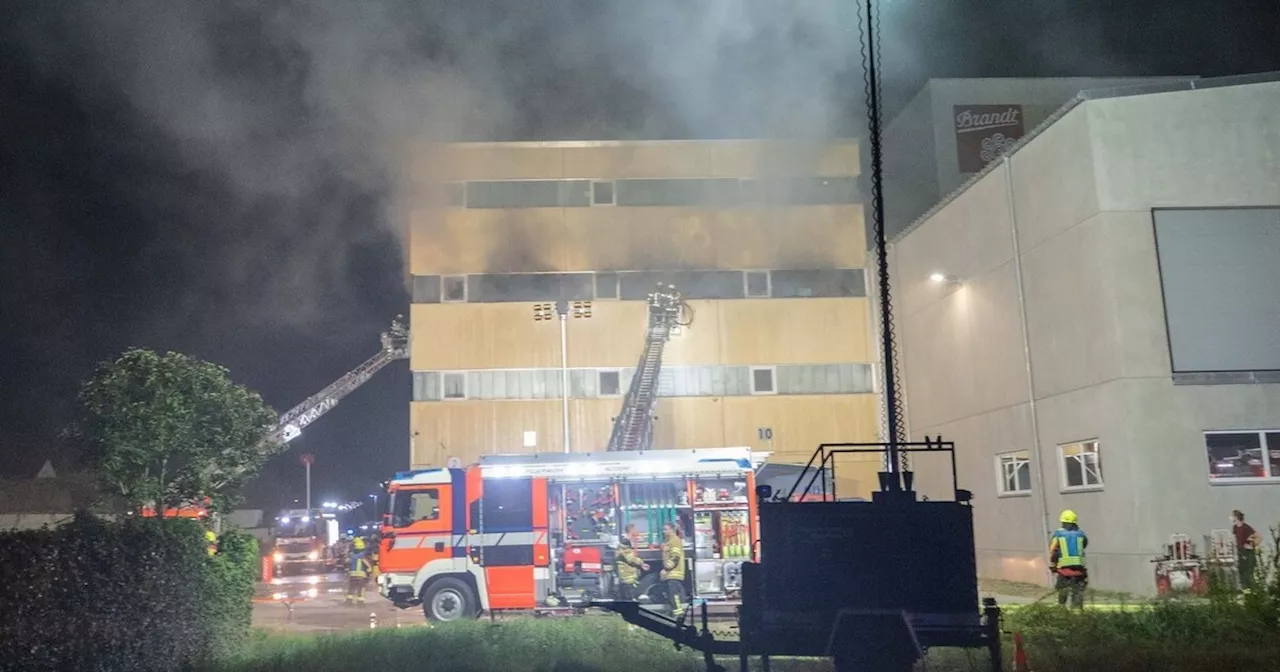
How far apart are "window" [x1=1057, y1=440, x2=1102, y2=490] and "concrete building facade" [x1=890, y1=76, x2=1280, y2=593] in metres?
0.04

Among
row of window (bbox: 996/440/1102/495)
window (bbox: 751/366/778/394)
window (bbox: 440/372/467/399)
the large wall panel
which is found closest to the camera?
the large wall panel

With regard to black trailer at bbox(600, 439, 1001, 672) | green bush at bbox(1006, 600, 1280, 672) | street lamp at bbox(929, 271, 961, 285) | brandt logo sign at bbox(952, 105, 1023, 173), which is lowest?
green bush at bbox(1006, 600, 1280, 672)

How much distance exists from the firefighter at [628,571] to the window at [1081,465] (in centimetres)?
874

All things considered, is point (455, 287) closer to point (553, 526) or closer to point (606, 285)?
point (606, 285)

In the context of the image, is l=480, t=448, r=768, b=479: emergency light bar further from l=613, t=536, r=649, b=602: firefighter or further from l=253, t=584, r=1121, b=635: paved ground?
l=253, t=584, r=1121, b=635: paved ground

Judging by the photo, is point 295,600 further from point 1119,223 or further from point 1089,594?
point 1119,223

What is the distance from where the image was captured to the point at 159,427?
A: 42.9ft

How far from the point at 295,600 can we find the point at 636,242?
1490 cm

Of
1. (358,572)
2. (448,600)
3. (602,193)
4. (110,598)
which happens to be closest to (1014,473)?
(448,600)

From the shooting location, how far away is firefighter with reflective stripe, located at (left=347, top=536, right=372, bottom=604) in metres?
19.7

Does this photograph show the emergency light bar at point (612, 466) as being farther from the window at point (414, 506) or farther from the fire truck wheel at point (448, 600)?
the fire truck wheel at point (448, 600)

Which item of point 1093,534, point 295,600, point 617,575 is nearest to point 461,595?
point 617,575

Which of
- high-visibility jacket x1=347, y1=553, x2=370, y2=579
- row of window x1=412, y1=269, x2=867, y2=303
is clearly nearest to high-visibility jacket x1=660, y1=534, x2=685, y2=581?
high-visibility jacket x1=347, y1=553, x2=370, y2=579

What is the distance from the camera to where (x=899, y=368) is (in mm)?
27094
